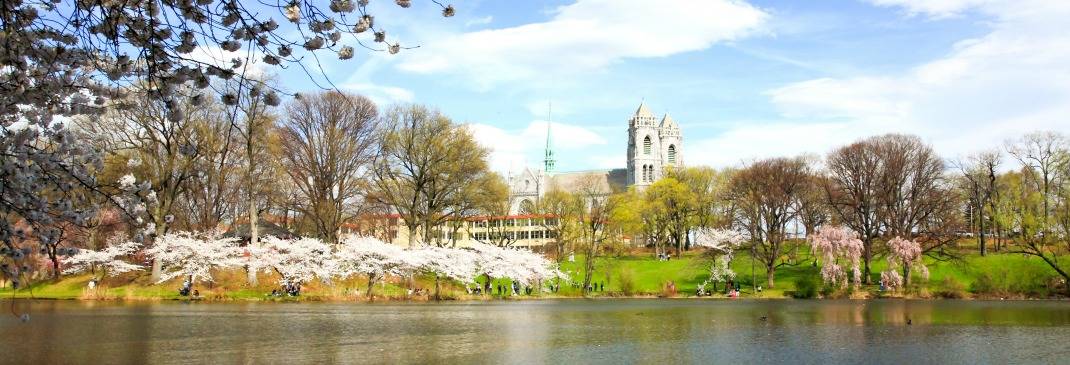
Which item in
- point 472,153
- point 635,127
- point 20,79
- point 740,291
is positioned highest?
point 635,127

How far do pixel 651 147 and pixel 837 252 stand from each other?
9470 cm

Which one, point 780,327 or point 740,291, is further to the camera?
point 740,291

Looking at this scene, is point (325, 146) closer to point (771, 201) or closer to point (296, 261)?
point (296, 261)

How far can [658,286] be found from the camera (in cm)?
6581

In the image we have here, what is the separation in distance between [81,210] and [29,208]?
101 cm

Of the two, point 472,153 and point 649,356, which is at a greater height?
point 472,153

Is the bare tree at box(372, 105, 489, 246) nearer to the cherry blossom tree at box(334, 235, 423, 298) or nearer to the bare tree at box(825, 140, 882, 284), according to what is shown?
the cherry blossom tree at box(334, 235, 423, 298)

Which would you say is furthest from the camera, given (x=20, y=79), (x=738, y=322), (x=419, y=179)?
(x=419, y=179)

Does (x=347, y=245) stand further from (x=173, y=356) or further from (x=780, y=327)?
(x=173, y=356)

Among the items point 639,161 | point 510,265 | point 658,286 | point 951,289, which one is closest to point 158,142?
point 510,265

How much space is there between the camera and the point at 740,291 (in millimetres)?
62781

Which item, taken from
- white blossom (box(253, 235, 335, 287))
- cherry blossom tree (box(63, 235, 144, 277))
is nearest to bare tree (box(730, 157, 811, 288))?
white blossom (box(253, 235, 335, 287))

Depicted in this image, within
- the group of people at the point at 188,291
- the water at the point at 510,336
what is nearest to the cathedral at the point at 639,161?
the group of people at the point at 188,291

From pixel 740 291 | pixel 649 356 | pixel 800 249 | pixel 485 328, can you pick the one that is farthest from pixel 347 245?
pixel 800 249
